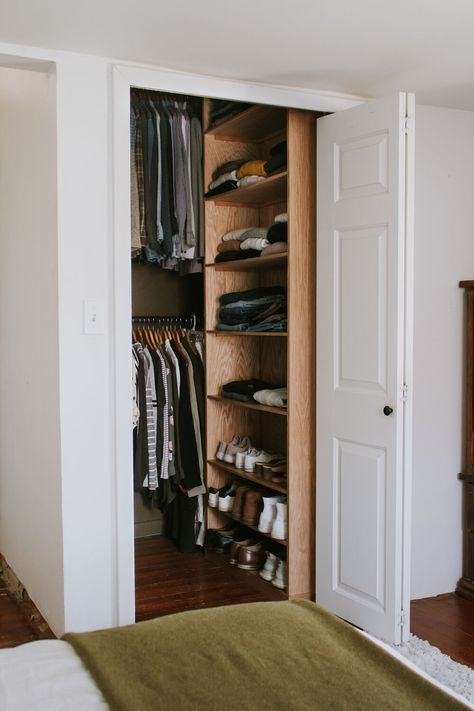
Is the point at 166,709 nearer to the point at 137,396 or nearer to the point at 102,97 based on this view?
the point at 102,97

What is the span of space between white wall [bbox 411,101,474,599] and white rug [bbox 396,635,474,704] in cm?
59

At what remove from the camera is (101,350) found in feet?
9.38

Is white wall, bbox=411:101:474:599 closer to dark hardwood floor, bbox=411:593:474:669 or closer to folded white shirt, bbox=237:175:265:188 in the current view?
dark hardwood floor, bbox=411:593:474:669

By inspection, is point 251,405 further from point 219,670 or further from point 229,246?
point 219,670

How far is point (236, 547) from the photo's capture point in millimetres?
3902

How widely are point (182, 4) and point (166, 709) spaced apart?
1.98 m

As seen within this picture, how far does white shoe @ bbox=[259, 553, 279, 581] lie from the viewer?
3.59 meters

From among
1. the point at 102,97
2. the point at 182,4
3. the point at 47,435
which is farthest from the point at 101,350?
the point at 182,4

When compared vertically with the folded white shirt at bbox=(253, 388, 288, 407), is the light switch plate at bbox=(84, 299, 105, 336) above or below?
above

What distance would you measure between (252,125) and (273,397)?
1370 millimetres

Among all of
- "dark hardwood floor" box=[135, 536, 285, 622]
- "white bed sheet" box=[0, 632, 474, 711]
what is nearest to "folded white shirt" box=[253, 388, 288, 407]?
"dark hardwood floor" box=[135, 536, 285, 622]

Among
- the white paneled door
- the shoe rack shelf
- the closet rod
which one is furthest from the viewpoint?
the closet rod

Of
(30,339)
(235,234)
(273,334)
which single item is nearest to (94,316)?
(30,339)

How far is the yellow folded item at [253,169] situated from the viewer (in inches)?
143
